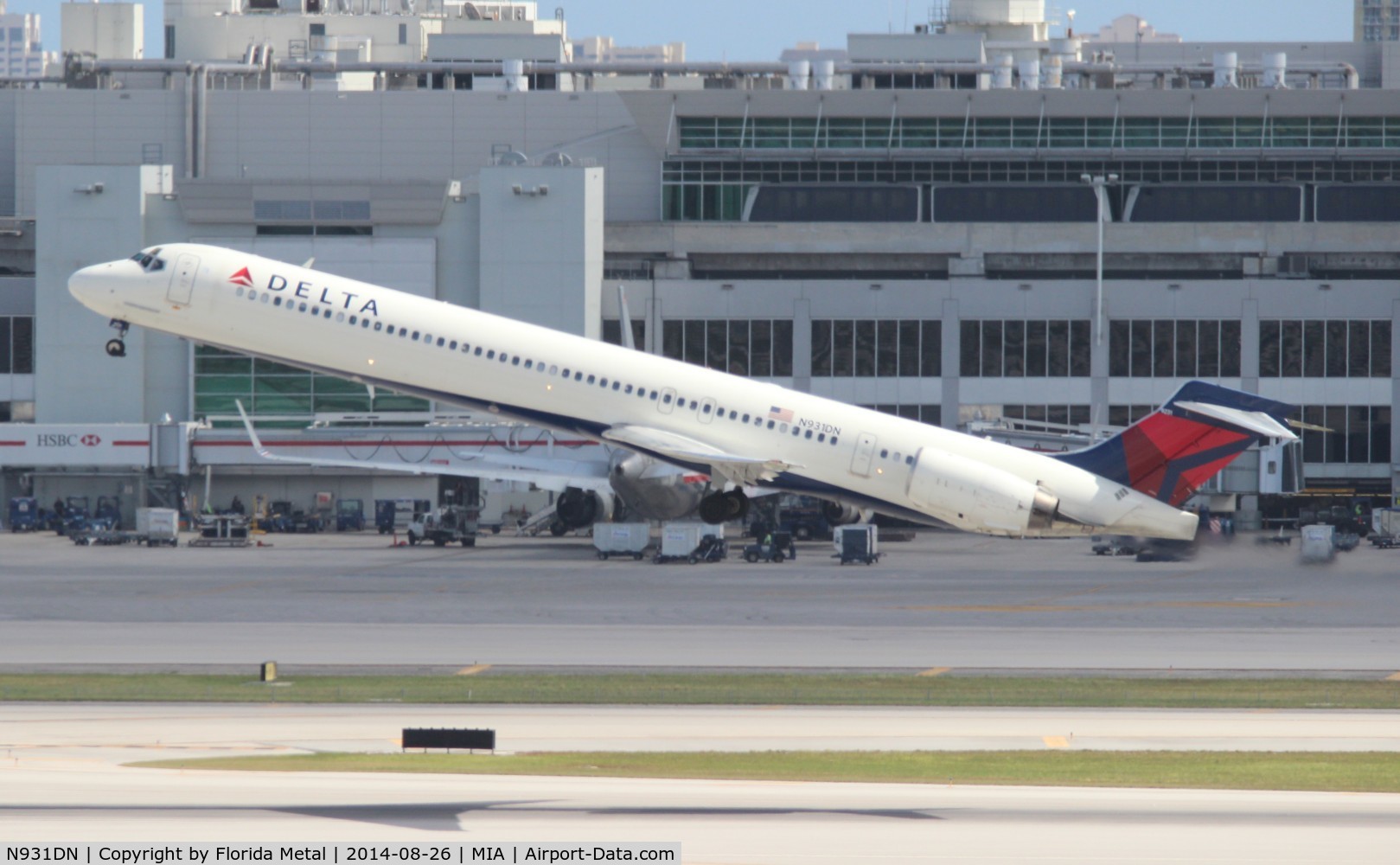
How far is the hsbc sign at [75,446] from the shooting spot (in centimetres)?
9131

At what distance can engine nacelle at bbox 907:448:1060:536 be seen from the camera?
5384 centimetres

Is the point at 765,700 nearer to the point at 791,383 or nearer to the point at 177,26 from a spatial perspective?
the point at 791,383

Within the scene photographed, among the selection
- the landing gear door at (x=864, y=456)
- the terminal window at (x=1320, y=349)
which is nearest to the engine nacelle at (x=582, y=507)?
the landing gear door at (x=864, y=456)

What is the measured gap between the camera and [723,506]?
5662 centimetres

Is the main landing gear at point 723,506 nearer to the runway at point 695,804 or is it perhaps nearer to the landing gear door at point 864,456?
the landing gear door at point 864,456

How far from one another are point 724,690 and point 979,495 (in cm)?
1470

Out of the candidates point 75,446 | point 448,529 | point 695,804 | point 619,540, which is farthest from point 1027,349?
point 695,804

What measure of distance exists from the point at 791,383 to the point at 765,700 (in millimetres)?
58883

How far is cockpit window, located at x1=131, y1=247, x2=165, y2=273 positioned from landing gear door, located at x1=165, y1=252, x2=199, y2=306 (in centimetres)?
62

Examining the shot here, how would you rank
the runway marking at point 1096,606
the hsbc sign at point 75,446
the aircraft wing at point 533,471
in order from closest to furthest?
the runway marking at point 1096,606 → the aircraft wing at point 533,471 → the hsbc sign at point 75,446

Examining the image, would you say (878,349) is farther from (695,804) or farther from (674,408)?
(695,804)

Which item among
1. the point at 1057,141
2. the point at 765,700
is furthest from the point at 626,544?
the point at 1057,141

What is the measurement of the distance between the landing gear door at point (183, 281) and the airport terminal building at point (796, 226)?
3933 cm

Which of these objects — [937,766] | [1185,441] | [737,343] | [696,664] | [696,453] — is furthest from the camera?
[737,343]
